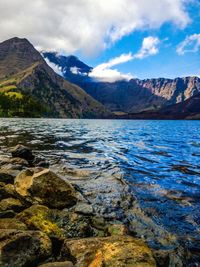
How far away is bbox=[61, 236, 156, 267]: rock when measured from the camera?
32.9ft

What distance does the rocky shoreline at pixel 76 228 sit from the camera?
10438 mm

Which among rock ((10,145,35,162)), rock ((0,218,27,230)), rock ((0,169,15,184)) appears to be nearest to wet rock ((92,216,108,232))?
rock ((0,218,27,230))

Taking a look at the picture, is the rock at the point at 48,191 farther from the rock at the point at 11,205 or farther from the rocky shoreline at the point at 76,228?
the rock at the point at 11,205

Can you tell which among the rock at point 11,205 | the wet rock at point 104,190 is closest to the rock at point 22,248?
the rock at point 11,205

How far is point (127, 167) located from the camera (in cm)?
3312

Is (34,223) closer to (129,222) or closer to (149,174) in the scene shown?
(129,222)

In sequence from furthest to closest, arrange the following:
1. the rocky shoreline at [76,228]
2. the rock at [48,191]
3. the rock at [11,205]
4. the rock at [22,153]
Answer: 1. the rock at [22,153]
2. the rock at [48,191]
3. the rock at [11,205]
4. the rocky shoreline at [76,228]

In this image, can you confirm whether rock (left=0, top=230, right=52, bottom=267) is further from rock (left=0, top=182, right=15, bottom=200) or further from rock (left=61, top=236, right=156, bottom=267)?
rock (left=0, top=182, right=15, bottom=200)

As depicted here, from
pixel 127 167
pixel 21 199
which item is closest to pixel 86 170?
pixel 127 167

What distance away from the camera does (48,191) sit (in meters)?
17.9

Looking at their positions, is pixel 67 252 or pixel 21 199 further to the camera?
pixel 21 199

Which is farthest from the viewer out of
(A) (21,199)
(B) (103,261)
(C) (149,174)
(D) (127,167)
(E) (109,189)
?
(D) (127,167)

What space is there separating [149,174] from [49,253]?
19.6 meters

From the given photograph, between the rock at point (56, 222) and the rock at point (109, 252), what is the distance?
5.38ft
